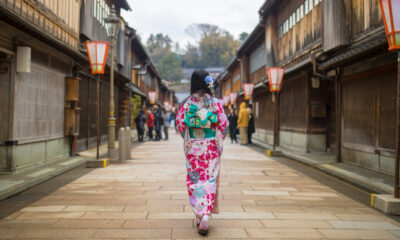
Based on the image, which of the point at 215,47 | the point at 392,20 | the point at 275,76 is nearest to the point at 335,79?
the point at 275,76

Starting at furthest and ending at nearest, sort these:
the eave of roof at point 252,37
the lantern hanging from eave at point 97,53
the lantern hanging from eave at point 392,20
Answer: the eave of roof at point 252,37, the lantern hanging from eave at point 97,53, the lantern hanging from eave at point 392,20

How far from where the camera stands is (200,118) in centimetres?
436

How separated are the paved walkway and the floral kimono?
1.70ft

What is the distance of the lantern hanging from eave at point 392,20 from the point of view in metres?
5.24

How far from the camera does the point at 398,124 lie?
17.9ft

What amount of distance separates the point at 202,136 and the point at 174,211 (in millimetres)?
1464

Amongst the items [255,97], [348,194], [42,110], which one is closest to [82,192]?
[42,110]

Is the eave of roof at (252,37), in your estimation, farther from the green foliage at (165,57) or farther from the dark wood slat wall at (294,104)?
the green foliage at (165,57)

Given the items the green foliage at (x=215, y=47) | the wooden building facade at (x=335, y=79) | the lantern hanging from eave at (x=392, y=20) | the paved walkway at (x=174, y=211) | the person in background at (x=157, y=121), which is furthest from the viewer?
the green foliage at (x=215, y=47)

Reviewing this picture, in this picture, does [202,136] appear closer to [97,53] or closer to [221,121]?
[221,121]

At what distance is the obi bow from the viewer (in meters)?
4.36

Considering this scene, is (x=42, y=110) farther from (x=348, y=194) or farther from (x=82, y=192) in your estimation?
(x=348, y=194)

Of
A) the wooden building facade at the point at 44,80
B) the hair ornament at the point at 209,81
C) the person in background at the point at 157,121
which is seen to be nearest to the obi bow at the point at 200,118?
the hair ornament at the point at 209,81

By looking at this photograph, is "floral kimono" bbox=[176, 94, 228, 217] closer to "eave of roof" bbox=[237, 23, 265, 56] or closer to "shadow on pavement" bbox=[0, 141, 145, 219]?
"shadow on pavement" bbox=[0, 141, 145, 219]
